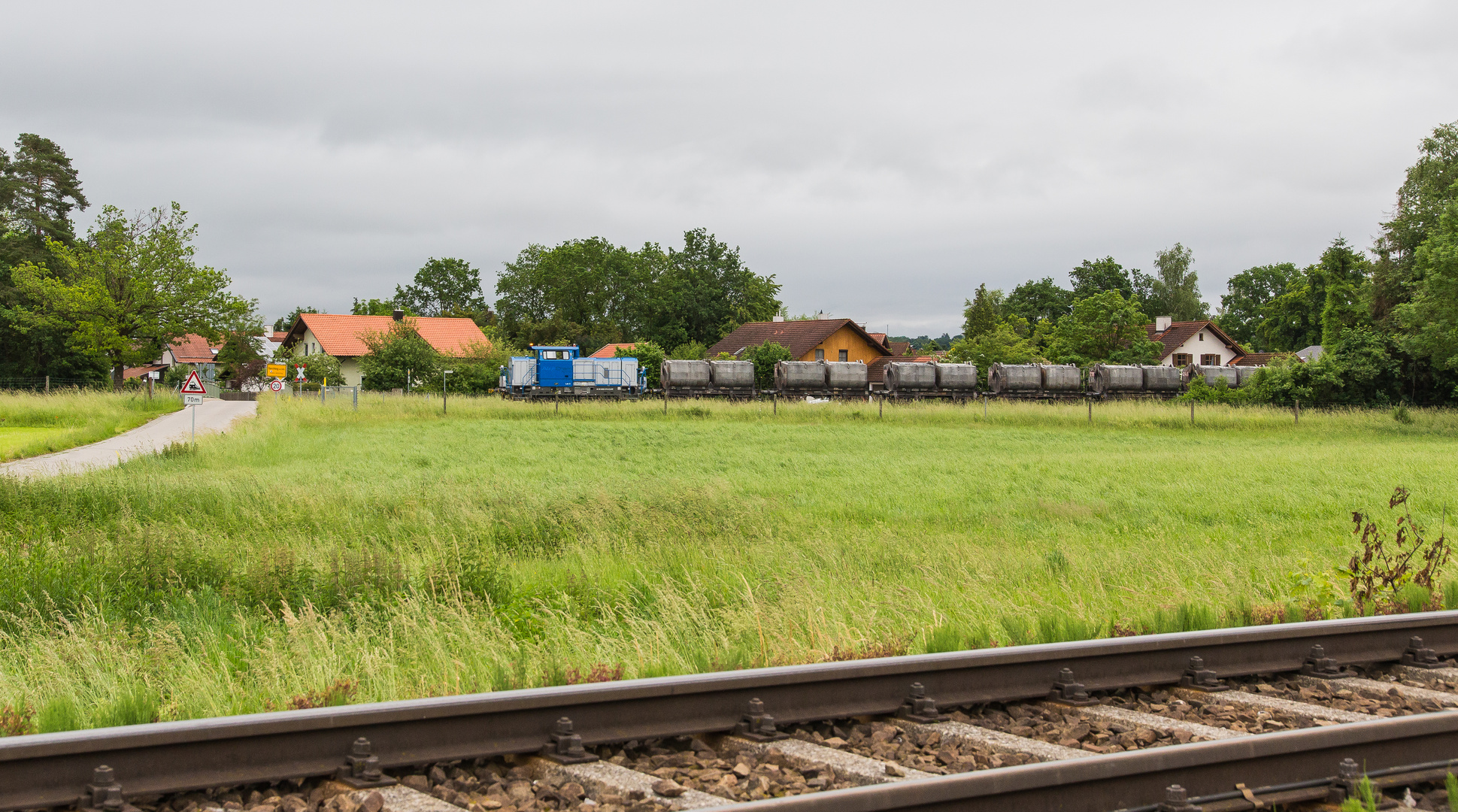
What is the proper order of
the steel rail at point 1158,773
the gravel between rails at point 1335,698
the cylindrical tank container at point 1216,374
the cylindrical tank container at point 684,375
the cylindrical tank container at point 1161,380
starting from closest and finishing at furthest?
the steel rail at point 1158,773
the gravel between rails at point 1335,698
the cylindrical tank container at point 684,375
the cylindrical tank container at point 1161,380
the cylindrical tank container at point 1216,374

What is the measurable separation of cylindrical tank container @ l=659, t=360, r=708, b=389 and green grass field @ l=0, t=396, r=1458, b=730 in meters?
36.3

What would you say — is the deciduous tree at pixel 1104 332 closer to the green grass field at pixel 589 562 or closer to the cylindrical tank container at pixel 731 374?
the cylindrical tank container at pixel 731 374

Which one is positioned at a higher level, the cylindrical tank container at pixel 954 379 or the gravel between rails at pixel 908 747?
the cylindrical tank container at pixel 954 379

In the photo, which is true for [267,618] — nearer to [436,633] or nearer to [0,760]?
[436,633]

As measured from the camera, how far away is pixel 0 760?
3.81m

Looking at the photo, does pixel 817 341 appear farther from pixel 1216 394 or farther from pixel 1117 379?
pixel 1216 394

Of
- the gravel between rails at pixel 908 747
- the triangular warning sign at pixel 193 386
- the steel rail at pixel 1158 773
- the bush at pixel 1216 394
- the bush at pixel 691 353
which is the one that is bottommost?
the gravel between rails at pixel 908 747

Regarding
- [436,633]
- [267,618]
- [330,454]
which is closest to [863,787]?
[436,633]

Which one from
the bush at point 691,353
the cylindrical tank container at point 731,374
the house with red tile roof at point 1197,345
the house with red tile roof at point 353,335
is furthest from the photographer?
the house with red tile roof at point 1197,345

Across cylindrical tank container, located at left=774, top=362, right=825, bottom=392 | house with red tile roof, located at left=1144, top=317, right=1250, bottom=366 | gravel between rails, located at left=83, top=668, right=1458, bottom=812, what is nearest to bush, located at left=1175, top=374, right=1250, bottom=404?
cylindrical tank container, located at left=774, top=362, right=825, bottom=392

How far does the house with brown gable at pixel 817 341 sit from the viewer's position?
78.4 meters

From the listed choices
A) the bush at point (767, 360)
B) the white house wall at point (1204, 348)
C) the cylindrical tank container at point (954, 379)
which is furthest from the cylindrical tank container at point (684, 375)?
the white house wall at point (1204, 348)

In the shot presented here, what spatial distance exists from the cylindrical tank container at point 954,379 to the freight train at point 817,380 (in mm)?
49

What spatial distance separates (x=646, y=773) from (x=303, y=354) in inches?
3853
